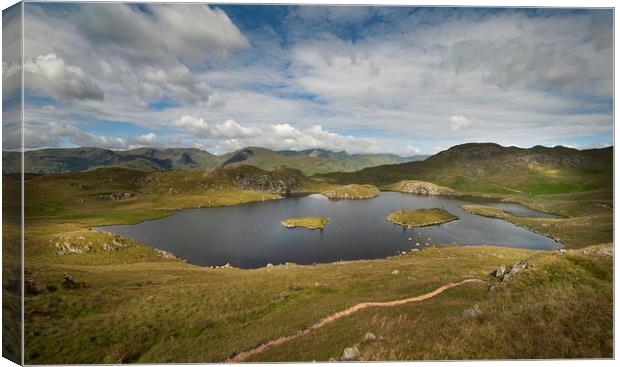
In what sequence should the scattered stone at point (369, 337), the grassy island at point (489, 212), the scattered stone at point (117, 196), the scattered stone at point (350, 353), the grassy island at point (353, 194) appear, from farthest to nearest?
the grassy island at point (353, 194), the scattered stone at point (117, 196), the grassy island at point (489, 212), the scattered stone at point (369, 337), the scattered stone at point (350, 353)

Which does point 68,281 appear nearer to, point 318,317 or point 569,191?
point 318,317

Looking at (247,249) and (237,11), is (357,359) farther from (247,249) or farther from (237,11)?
(247,249)

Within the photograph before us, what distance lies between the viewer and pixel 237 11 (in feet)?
59.9

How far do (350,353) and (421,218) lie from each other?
88.2m

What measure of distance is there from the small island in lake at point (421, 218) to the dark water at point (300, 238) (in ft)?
11.3

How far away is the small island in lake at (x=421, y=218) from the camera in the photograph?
88875mm

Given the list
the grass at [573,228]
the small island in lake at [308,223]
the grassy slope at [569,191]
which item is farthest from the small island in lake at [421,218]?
the small island in lake at [308,223]

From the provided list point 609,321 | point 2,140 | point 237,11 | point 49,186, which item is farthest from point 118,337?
point 49,186

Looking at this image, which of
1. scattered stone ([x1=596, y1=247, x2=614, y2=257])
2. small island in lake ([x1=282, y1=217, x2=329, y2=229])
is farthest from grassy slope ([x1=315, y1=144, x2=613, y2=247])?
small island in lake ([x1=282, y1=217, x2=329, y2=229])

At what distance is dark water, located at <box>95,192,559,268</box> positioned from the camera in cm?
5794

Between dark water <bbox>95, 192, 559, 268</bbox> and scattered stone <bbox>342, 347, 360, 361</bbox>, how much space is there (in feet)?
139

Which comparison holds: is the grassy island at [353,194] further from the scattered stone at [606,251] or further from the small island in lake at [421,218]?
the scattered stone at [606,251]

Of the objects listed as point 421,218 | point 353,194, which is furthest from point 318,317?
point 353,194

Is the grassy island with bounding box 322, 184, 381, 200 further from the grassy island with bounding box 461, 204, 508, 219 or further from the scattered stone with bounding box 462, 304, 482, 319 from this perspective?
the scattered stone with bounding box 462, 304, 482, 319
